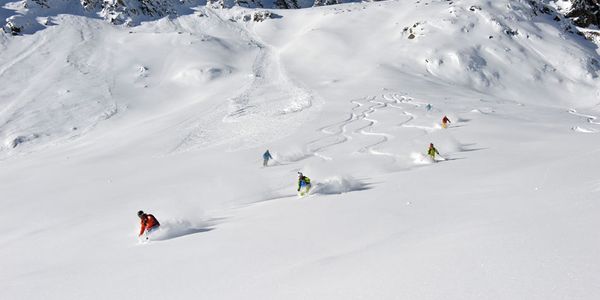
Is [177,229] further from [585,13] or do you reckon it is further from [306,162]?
[585,13]

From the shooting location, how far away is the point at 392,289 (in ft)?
19.9

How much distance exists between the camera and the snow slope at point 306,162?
24.2ft

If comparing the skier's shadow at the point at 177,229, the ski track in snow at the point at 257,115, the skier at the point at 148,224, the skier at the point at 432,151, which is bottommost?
the ski track in snow at the point at 257,115

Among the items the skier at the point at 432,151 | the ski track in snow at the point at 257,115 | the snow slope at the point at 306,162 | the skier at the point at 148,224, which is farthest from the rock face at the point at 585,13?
the skier at the point at 148,224

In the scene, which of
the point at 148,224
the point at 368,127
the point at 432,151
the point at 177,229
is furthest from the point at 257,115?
the point at 148,224

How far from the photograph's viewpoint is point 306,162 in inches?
960

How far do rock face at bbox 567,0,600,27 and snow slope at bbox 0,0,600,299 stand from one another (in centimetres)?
1323

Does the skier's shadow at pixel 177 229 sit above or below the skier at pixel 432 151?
above

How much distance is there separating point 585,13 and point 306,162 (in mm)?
81324

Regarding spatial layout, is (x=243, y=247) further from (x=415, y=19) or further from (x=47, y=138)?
(x=415, y=19)

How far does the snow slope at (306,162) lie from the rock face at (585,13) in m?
13.2

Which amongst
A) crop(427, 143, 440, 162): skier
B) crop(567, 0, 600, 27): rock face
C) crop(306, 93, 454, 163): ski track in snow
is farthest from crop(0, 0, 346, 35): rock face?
crop(427, 143, 440, 162): skier

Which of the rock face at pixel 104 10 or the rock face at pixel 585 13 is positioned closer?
the rock face at pixel 104 10

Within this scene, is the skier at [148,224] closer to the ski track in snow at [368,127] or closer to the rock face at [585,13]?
the ski track in snow at [368,127]
